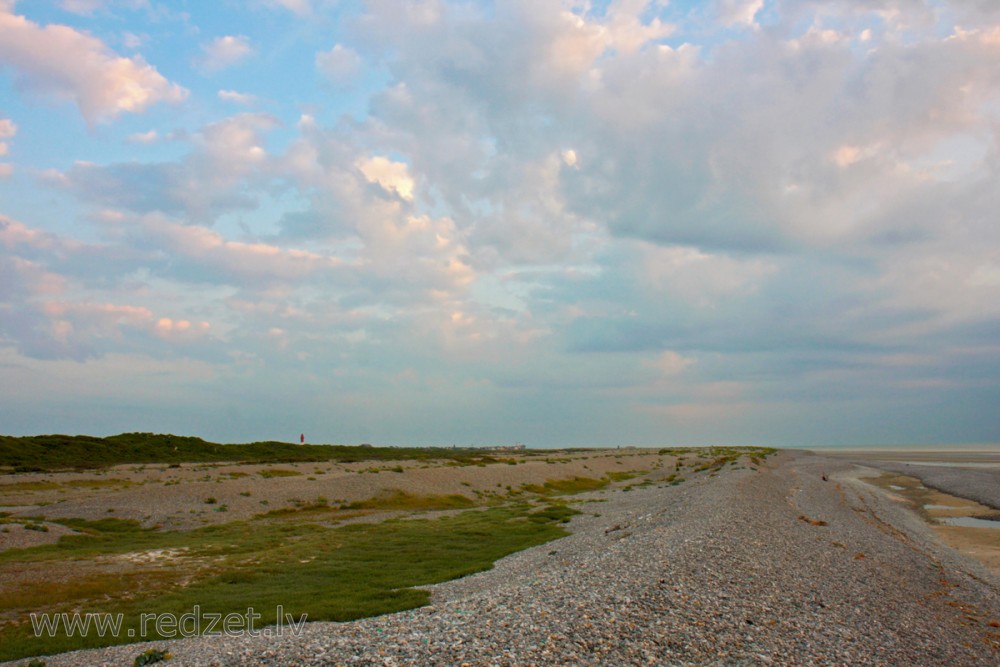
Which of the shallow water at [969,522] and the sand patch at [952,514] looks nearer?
the sand patch at [952,514]

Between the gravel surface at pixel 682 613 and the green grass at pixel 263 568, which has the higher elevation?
the gravel surface at pixel 682 613

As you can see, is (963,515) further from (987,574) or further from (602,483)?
(602,483)

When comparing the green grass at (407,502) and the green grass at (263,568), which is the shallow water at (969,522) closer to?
the green grass at (263,568)

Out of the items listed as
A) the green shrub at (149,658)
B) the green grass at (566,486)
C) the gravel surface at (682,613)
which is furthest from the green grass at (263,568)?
the green grass at (566,486)

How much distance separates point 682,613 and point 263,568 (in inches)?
698

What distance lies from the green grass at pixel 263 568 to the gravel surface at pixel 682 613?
1945 millimetres

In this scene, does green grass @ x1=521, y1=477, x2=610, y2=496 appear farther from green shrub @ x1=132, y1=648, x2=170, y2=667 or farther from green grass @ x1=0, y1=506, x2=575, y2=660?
green shrub @ x1=132, y1=648, x2=170, y2=667

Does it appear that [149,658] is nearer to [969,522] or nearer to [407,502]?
[407,502]

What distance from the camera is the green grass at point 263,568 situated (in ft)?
59.7

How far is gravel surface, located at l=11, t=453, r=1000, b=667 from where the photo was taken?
12727mm

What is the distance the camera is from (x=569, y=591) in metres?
16.9

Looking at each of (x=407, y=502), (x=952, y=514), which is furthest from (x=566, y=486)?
(x=952, y=514)

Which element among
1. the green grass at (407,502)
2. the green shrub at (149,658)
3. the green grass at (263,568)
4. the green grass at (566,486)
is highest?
the green shrub at (149,658)

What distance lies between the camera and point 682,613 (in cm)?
1540
